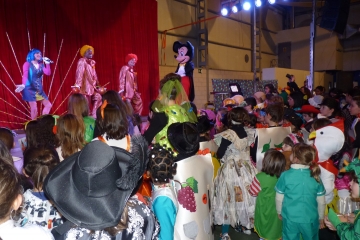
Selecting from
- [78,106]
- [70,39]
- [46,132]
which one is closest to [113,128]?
[46,132]

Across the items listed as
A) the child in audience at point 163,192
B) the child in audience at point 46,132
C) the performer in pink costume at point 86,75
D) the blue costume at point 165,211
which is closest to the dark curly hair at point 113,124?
the child in audience at point 46,132

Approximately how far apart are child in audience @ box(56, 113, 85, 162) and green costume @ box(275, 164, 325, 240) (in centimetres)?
161

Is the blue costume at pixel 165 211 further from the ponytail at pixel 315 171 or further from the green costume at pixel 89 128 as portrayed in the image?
the green costume at pixel 89 128

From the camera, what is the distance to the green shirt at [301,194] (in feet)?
7.63

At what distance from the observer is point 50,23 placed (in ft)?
22.9

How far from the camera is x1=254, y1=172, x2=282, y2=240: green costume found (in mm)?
2637

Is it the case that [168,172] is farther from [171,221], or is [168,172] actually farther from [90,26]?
[90,26]

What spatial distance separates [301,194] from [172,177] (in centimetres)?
115

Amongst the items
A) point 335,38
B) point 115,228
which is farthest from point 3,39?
point 335,38

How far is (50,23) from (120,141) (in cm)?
577

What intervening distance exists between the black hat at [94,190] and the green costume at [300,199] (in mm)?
1591

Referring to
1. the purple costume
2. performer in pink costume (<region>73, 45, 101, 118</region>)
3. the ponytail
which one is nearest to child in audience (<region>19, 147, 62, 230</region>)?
the ponytail

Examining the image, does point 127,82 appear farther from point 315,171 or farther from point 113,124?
point 315,171

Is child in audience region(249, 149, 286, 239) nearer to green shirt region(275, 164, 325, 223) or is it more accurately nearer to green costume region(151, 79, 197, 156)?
green shirt region(275, 164, 325, 223)
